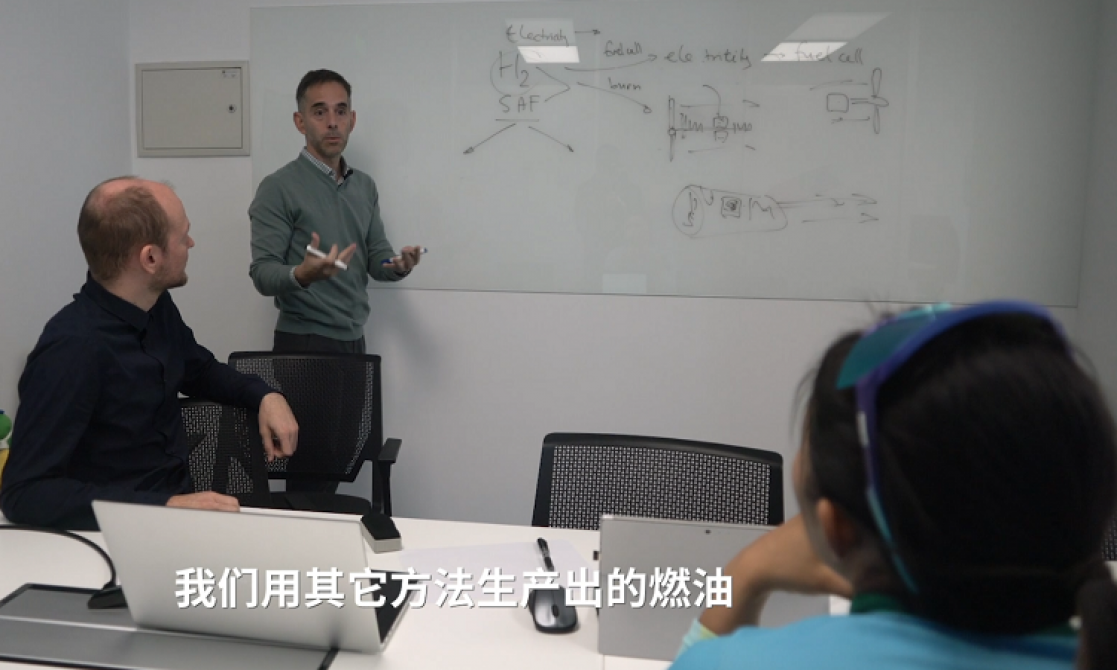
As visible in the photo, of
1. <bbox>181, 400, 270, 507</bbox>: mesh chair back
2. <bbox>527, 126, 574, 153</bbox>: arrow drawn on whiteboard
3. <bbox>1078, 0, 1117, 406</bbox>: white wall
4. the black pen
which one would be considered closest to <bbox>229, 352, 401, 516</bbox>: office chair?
<bbox>181, 400, 270, 507</bbox>: mesh chair back

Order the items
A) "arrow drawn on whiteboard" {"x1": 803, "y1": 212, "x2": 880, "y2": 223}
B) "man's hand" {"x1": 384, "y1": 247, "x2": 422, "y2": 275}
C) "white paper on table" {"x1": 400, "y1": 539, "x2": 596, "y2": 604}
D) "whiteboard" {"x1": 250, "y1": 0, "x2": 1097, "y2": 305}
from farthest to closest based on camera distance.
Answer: "arrow drawn on whiteboard" {"x1": 803, "y1": 212, "x2": 880, "y2": 223} < "whiteboard" {"x1": 250, "y1": 0, "x2": 1097, "y2": 305} < "man's hand" {"x1": 384, "y1": 247, "x2": 422, "y2": 275} < "white paper on table" {"x1": 400, "y1": 539, "x2": 596, "y2": 604}

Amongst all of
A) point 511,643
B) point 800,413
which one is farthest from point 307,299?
point 800,413

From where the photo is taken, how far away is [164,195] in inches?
69.7

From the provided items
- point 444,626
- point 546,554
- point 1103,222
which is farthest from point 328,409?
point 1103,222

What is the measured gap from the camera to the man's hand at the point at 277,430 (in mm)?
1836

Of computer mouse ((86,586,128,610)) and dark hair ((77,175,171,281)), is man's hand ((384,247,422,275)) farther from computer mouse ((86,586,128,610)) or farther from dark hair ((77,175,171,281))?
computer mouse ((86,586,128,610))

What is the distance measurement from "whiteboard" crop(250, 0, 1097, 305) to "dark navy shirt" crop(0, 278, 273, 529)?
154 cm

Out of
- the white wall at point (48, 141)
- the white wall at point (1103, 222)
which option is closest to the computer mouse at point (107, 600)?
the white wall at point (48, 141)

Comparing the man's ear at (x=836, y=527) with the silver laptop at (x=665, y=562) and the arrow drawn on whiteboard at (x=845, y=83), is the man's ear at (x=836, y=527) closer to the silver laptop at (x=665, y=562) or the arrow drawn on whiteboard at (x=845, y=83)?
the silver laptop at (x=665, y=562)

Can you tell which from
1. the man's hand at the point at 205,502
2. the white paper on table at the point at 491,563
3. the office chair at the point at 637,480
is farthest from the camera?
the office chair at the point at 637,480

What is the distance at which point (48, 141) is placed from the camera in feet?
9.75

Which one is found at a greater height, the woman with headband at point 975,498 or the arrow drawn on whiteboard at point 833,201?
the arrow drawn on whiteboard at point 833,201

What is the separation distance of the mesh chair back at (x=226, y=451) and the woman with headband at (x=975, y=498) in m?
1.68

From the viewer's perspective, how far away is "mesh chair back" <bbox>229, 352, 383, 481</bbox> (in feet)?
7.50
